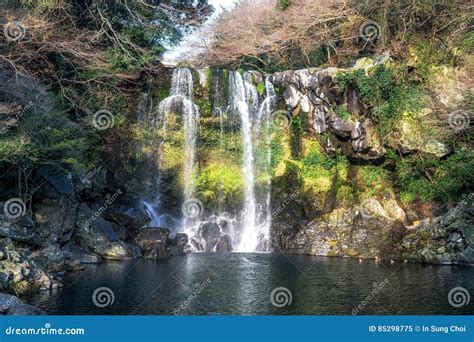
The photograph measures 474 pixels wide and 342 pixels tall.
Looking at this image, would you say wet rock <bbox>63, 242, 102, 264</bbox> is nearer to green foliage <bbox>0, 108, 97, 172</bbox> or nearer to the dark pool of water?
the dark pool of water

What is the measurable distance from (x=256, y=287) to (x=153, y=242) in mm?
7228

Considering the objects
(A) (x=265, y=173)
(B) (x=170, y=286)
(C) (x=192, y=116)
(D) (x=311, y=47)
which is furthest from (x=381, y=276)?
(D) (x=311, y=47)

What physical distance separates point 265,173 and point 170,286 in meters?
12.2

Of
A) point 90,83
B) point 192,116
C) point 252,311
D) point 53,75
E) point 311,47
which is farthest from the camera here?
point 311,47

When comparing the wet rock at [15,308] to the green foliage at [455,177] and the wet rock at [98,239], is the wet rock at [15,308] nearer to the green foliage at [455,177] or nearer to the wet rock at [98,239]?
the wet rock at [98,239]

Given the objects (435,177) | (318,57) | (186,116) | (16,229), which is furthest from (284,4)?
(16,229)

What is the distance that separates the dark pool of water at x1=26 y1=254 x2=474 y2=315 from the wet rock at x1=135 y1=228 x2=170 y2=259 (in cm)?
108

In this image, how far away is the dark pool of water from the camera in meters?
11.8

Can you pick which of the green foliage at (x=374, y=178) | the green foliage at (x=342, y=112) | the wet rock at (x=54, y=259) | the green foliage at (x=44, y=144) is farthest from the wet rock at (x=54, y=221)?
the green foliage at (x=374, y=178)

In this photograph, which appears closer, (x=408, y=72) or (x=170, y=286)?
(x=170, y=286)

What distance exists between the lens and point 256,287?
14141 mm

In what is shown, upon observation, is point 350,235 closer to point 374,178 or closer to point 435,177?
point 374,178

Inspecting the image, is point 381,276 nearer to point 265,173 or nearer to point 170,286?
point 170,286

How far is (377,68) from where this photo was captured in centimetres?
2338
